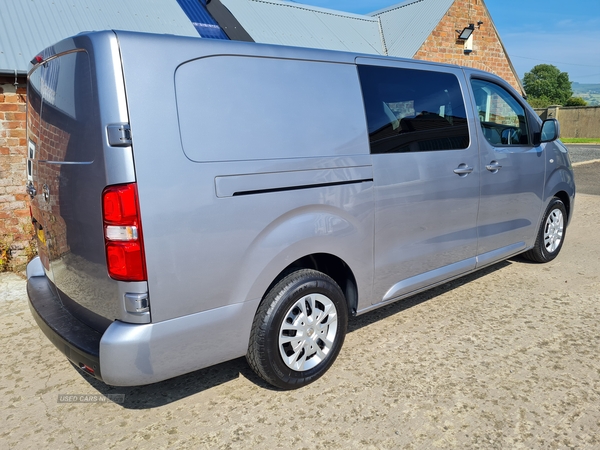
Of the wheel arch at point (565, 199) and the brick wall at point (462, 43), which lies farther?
the brick wall at point (462, 43)

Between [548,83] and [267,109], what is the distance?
10681cm

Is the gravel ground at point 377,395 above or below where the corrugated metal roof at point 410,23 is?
below

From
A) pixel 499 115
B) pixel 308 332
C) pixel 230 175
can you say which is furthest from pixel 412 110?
pixel 308 332

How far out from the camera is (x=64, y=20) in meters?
7.22

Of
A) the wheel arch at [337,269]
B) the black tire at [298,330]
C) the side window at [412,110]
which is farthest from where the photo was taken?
the side window at [412,110]

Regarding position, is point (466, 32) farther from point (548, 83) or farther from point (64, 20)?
point (548, 83)

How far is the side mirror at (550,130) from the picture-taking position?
461cm

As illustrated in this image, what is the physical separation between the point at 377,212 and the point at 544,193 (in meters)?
2.53

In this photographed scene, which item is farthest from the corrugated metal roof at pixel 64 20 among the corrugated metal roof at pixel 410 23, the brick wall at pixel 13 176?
the corrugated metal roof at pixel 410 23

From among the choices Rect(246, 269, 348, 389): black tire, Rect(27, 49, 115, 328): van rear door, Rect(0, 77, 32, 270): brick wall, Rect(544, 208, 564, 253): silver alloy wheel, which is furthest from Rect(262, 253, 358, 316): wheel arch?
Rect(0, 77, 32, 270): brick wall

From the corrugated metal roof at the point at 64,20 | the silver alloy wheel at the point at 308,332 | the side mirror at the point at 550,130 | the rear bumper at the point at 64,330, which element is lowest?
the silver alloy wheel at the point at 308,332

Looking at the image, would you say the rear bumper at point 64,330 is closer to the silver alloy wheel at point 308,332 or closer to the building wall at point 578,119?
the silver alloy wheel at point 308,332

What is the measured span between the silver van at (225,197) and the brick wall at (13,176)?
8.74 feet

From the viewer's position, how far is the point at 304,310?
2.89 meters
